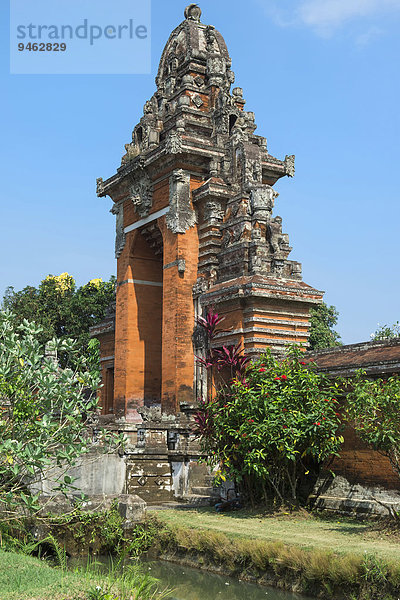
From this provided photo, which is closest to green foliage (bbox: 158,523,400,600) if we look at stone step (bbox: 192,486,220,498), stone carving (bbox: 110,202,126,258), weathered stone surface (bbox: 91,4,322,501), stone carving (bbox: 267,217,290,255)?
stone step (bbox: 192,486,220,498)

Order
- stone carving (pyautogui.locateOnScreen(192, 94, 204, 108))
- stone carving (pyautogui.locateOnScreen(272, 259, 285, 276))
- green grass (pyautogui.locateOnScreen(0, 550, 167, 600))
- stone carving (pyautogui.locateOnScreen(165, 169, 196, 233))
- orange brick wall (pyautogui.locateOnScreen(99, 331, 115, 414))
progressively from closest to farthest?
green grass (pyautogui.locateOnScreen(0, 550, 167, 600)), stone carving (pyautogui.locateOnScreen(272, 259, 285, 276)), stone carving (pyautogui.locateOnScreen(165, 169, 196, 233)), stone carving (pyautogui.locateOnScreen(192, 94, 204, 108)), orange brick wall (pyautogui.locateOnScreen(99, 331, 115, 414))

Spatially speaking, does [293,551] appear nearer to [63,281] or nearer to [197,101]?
[197,101]

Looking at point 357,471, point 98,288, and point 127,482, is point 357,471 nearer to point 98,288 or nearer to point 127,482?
point 127,482

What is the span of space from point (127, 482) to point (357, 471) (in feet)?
17.9

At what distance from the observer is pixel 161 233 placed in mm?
21031

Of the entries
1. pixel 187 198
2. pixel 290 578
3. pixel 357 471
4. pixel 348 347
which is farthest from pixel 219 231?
pixel 290 578

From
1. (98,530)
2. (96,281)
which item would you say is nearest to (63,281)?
(96,281)

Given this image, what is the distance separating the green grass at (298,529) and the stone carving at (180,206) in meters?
9.11

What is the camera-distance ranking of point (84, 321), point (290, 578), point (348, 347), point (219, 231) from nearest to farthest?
point (290, 578)
point (348, 347)
point (219, 231)
point (84, 321)

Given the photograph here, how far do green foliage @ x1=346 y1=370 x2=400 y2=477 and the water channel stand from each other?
270 centimetres

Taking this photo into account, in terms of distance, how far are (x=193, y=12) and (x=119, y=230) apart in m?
8.07

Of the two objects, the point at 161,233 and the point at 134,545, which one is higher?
the point at 161,233

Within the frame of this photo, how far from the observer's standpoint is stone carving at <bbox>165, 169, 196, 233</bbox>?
19.8 m

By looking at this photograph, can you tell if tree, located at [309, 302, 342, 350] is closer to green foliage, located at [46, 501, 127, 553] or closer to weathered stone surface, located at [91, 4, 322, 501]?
weathered stone surface, located at [91, 4, 322, 501]
